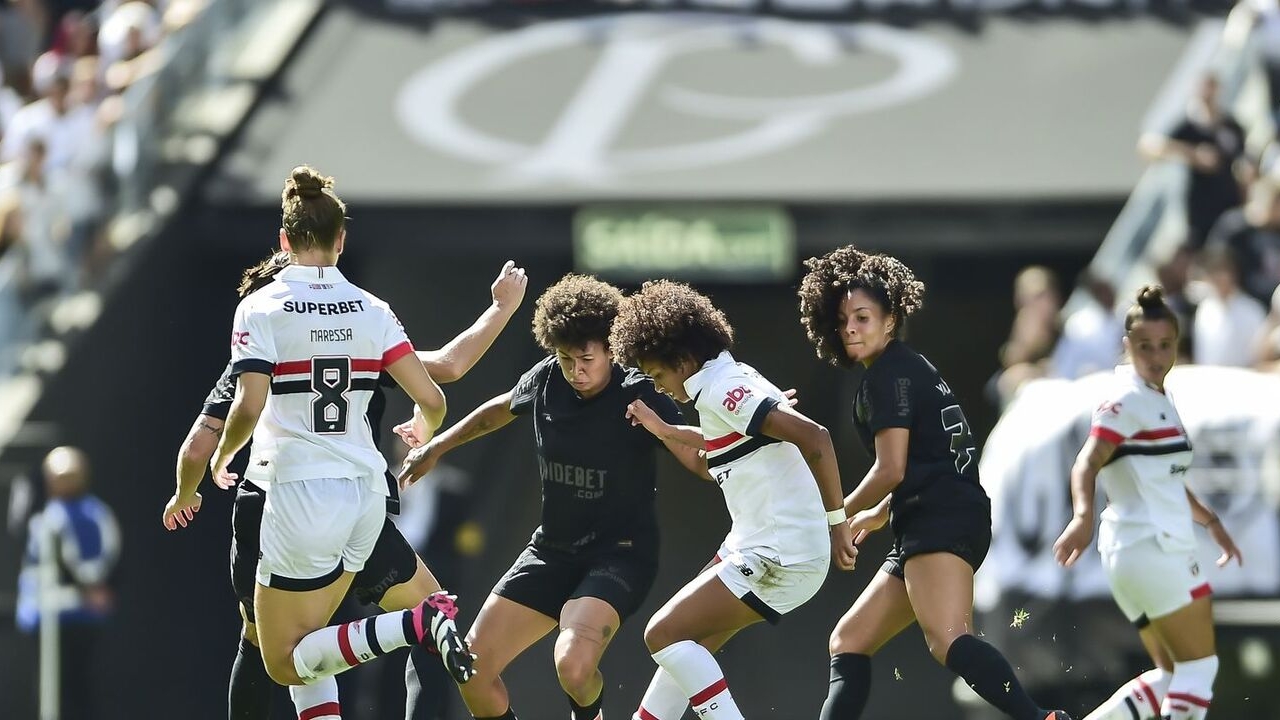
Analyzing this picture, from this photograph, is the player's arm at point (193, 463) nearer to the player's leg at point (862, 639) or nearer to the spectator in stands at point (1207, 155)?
the player's leg at point (862, 639)

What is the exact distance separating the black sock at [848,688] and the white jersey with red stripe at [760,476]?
45cm

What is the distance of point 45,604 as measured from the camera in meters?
13.9

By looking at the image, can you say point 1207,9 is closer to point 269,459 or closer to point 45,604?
point 45,604

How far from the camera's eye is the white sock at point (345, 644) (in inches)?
285

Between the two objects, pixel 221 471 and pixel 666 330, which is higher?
pixel 666 330

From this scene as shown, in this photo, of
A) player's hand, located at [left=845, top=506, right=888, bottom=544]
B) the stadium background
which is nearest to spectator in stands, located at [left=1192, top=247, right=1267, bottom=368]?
the stadium background

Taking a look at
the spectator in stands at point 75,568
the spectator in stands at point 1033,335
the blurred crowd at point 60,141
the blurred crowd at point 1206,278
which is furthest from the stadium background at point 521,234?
the spectator in stands at point 1033,335

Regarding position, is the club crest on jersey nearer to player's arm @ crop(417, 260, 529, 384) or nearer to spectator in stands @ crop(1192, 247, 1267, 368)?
player's arm @ crop(417, 260, 529, 384)

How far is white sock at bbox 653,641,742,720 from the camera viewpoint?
24.7 ft

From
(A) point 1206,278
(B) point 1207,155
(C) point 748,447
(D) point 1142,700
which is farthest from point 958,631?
(B) point 1207,155

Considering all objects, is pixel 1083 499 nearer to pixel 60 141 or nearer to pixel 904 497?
pixel 904 497

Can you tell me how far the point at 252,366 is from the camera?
699 centimetres

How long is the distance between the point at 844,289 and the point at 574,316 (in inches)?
41.4

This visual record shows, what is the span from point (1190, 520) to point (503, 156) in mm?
8654
